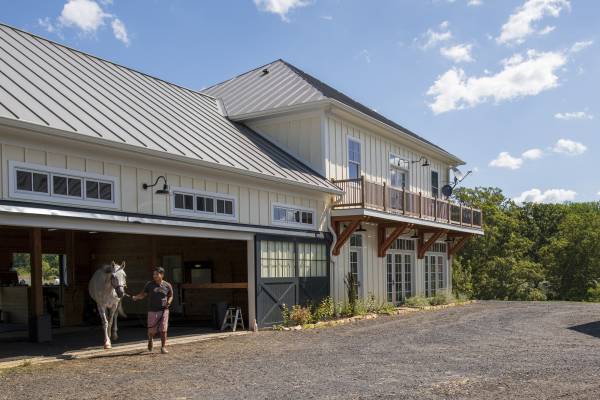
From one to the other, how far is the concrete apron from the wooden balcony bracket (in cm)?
486

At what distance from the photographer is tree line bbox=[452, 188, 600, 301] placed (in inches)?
1745

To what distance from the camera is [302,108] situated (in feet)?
62.8

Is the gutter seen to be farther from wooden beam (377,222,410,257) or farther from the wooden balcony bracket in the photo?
wooden beam (377,222,410,257)

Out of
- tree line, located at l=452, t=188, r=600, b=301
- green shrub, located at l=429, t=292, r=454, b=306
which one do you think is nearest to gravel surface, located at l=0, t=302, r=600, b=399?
green shrub, located at l=429, t=292, r=454, b=306

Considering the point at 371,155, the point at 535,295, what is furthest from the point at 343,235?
the point at 535,295

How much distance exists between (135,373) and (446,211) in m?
17.3

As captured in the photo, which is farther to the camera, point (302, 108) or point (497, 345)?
point (302, 108)

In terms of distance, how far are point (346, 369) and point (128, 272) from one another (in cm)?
1215

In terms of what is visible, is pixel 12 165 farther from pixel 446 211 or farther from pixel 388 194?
pixel 446 211

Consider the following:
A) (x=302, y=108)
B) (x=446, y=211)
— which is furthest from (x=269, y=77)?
(x=446, y=211)

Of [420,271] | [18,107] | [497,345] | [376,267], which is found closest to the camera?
[18,107]

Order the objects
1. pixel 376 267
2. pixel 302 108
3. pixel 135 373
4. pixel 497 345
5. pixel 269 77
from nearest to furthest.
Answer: pixel 135 373 → pixel 497 345 → pixel 302 108 → pixel 376 267 → pixel 269 77

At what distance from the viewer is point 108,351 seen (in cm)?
1192

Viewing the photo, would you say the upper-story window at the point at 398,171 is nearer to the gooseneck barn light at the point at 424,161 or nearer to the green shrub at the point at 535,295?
the gooseneck barn light at the point at 424,161
